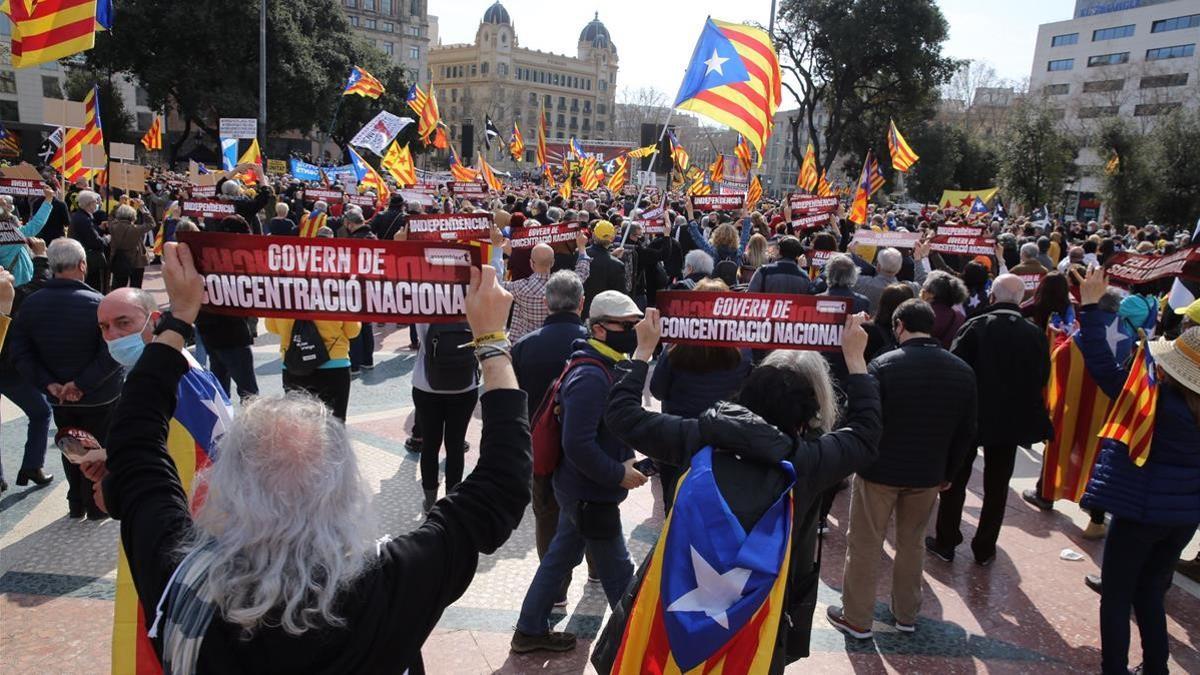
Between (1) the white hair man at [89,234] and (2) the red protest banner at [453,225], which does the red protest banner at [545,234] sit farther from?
(1) the white hair man at [89,234]

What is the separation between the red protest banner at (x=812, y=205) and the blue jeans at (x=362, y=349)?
6.40m

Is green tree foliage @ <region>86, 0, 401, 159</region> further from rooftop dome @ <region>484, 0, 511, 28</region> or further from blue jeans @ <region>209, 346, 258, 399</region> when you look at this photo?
rooftop dome @ <region>484, 0, 511, 28</region>

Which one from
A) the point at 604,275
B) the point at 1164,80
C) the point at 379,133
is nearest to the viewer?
the point at 604,275

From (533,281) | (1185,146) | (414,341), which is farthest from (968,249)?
(1185,146)

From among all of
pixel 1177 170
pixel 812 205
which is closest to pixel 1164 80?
pixel 1177 170

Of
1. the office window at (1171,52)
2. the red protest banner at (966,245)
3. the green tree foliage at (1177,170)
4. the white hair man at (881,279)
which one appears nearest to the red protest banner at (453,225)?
the white hair man at (881,279)

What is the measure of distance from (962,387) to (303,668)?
3607 millimetres

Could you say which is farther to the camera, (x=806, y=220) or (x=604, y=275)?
(x=806, y=220)

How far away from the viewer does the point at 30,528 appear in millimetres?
4832

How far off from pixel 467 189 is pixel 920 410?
14.9 meters

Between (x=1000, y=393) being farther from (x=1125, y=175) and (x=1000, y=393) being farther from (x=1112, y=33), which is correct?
(x=1112, y=33)

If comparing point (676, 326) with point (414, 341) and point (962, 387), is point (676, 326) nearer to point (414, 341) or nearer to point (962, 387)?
point (962, 387)

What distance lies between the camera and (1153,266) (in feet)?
15.6

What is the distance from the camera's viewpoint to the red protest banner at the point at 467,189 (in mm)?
17625
